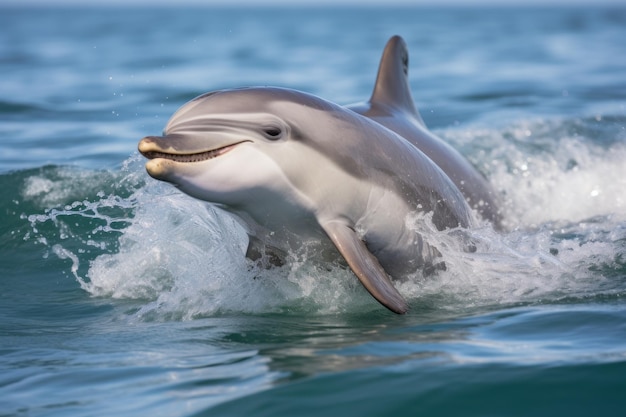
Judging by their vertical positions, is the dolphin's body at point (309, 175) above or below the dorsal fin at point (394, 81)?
below

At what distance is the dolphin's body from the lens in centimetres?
642

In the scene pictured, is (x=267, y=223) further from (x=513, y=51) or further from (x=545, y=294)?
(x=513, y=51)

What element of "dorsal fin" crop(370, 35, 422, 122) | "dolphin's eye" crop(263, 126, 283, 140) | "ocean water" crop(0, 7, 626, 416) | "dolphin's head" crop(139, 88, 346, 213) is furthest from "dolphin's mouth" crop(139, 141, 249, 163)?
"dorsal fin" crop(370, 35, 422, 122)

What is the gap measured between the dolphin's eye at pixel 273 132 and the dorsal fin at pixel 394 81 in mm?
2769

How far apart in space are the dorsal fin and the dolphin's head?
2568 millimetres

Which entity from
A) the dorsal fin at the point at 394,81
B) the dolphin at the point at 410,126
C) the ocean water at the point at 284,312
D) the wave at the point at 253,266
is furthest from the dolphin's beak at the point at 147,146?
the dorsal fin at the point at 394,81

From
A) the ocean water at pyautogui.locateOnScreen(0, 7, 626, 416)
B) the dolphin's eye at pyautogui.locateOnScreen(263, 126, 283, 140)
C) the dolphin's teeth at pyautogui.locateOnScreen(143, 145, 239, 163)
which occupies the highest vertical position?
the dolphin's eye at pyautogui.locateOnScreen(263, 126, 283, 140)

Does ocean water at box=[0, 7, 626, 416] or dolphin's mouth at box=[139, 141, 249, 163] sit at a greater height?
dolphin's mouth at box=[139, 141, 249, 163]

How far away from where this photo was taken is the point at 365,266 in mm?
6832

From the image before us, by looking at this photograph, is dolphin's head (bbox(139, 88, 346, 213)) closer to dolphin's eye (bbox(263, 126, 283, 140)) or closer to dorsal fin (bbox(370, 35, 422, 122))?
dolphin's eye (bbox(263, 126, 283, 140))

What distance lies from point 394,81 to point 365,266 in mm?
3341

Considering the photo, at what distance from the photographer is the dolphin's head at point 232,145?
247 inches

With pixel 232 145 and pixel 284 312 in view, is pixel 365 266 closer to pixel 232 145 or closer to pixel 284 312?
pixel 284 312

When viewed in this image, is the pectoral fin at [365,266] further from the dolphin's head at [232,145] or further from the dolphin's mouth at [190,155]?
the dolphin's mouth at [190,155]
